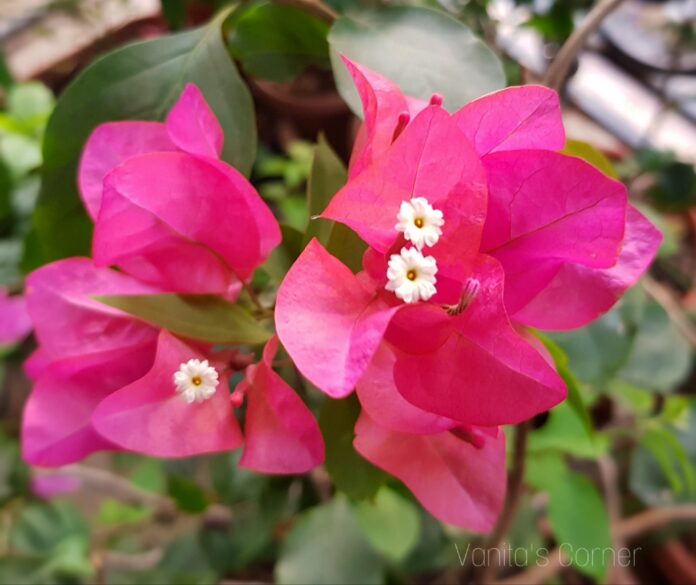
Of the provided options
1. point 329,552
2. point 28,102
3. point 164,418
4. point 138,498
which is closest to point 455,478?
point 164,418

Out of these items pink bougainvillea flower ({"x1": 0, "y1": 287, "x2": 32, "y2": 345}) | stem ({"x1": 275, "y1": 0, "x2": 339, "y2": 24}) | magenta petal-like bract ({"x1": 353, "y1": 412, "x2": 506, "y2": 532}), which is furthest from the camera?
pink bougainvillea flower ({"x1": 0, "y1": 287, "x2": 32, "y2": 345})

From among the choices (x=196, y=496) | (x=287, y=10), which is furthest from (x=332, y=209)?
(x=196, y=496)

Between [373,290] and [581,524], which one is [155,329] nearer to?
[373,290]

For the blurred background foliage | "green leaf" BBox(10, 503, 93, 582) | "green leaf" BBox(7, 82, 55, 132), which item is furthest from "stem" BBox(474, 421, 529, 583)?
"green leaf" BBox(7, 82, 55, 132)

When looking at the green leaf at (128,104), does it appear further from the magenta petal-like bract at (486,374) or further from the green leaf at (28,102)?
the green leaf at (28,102)

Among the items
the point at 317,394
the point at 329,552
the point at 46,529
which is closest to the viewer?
the point at 317,394

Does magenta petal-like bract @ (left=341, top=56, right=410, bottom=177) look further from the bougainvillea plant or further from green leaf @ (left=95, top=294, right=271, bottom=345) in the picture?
green leaf @ (left=95, top=294, right=271, bottom=345)

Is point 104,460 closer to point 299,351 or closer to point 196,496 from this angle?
point 196,496
